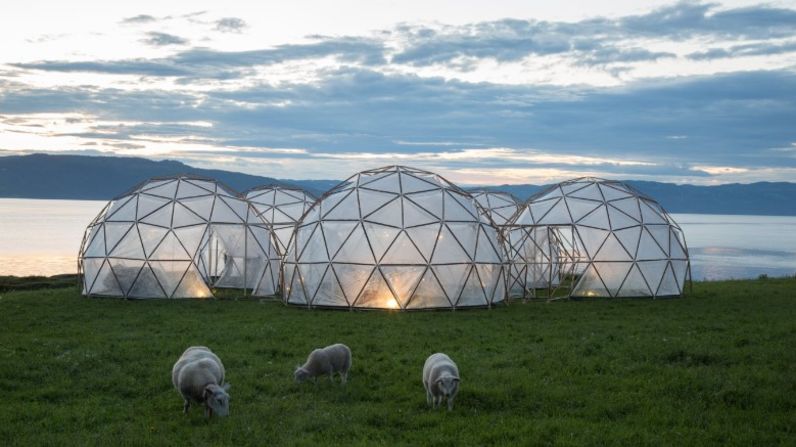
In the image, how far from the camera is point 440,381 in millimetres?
11500

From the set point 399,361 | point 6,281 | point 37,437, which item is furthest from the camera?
point 6,281

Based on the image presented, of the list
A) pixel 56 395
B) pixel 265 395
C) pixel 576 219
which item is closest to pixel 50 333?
pixel 56 395

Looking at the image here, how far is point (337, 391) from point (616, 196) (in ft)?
79.1

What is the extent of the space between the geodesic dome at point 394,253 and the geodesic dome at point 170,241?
188 inches

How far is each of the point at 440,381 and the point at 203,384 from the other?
3686mm

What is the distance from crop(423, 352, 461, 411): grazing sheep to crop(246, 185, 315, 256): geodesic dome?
29.8 metres

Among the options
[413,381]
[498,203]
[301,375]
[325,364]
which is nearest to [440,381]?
[413,381]

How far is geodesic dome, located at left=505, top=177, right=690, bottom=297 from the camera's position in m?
31.2

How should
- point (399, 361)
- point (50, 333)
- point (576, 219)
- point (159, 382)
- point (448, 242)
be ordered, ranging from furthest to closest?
point (576, 219), point (448, 242), point (50, 333), point (399, 361), point (159, 382)

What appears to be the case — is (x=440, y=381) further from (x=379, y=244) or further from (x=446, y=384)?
(x=379, y=244)

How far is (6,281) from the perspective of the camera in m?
41.3

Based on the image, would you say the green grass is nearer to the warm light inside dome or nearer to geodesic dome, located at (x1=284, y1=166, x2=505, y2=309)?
the warm light inside dome

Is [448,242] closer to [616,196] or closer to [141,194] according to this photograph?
[616,196]

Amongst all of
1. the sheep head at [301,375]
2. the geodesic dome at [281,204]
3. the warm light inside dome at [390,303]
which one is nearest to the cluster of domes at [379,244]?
the warm light inside dome at [390,303]
